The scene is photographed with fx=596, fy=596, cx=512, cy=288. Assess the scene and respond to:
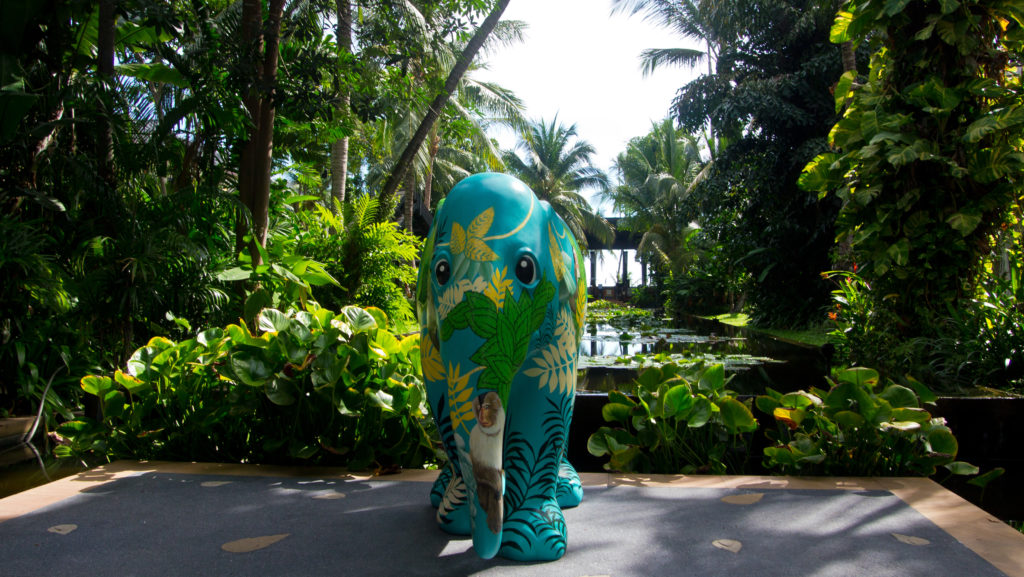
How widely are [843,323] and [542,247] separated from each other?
178 inches

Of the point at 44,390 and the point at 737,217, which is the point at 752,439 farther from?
the point at 737,217

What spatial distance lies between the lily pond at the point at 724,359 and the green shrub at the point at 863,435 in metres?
0.65

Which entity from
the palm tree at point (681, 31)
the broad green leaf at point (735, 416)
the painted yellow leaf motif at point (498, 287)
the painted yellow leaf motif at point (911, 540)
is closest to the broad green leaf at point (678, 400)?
the broad green leaf at point (735, 416)

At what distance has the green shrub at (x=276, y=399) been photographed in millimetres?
2461

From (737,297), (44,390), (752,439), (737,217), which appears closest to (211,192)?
(44,390)

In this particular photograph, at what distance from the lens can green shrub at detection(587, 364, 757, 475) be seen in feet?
7.78

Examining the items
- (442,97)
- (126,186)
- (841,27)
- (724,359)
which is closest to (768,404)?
(724,359)

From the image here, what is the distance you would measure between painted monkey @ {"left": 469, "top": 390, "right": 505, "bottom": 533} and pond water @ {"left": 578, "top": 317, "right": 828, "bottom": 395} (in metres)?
1.68

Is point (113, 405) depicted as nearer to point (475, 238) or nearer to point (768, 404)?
point (475, 238)

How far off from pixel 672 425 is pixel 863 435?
707mm

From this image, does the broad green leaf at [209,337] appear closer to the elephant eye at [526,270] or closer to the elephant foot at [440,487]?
the elephant foot at [440,487]

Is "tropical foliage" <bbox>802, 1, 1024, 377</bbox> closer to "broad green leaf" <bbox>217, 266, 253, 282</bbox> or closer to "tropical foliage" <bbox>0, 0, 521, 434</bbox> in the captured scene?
"tropical foliage" <bbox>0, 0, 521, 434</bbox>

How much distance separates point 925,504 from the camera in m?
1.89

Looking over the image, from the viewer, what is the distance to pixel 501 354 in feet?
4.47
